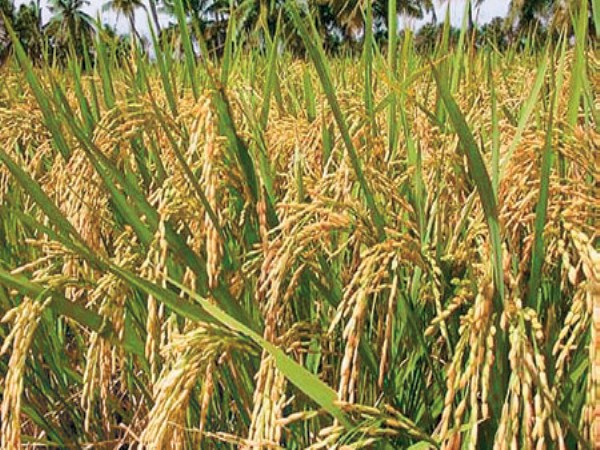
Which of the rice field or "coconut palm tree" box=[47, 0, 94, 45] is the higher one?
"coconut palm tree" box=[47, 0, 94, 45]

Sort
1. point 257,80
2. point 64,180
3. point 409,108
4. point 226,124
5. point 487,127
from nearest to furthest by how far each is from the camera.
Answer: point 226,124 → point 64,180 → point 487,127 → point 409,108 → point 257,80

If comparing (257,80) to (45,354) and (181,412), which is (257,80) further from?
(181,412)

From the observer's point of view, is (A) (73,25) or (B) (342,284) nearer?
(B) (342,284)

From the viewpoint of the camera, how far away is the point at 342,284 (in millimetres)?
1205

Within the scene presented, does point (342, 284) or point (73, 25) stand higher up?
point (73, 25)

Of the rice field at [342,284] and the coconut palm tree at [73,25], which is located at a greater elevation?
the coconut palm tree at [73,25]

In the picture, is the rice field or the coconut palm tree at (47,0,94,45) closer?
the rice field

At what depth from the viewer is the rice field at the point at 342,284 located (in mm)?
752

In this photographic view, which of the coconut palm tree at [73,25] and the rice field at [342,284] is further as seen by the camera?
the coconut palm tree at [73,25]

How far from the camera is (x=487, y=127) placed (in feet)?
5.14

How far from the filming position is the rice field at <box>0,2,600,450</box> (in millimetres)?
752

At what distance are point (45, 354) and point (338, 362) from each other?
1.92 ft

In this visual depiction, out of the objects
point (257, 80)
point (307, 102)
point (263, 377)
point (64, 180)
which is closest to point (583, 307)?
point (263, 377)

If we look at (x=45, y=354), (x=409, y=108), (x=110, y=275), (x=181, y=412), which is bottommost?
(x=45, y=354)
